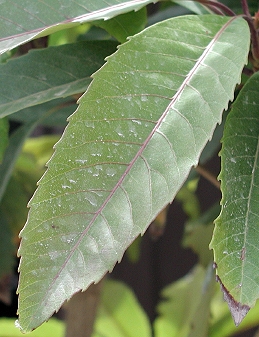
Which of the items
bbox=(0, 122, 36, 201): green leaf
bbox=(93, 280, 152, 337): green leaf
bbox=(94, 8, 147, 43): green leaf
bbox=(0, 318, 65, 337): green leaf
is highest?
bbox=(94, 8, 147, 43): green leaf

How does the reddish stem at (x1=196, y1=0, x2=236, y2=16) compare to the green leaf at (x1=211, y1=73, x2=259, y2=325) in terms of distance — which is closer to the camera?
the green leaf at (x1=211, y1=73, x2=259, y2=325)

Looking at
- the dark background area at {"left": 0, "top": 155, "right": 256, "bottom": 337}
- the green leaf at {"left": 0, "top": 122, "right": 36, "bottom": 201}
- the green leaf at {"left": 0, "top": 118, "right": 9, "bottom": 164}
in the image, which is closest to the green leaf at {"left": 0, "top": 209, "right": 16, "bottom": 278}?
the green leaf at {"left": 0, "top": 122, "right": 36, "bottom": 201}

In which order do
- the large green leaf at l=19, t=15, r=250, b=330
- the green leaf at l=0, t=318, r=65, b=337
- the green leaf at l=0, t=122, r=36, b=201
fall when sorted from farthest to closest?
1. the green leaf at l=0, t=318, r=65, b=337
2. the green leaf at l=0, t=122, r=36, b=201
3. the large green leaf at l=19, t=15, r=250, b=330

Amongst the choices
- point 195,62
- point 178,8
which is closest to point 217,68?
point 195,62

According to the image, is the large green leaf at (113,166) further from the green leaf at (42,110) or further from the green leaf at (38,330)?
the green leaf at (38,330)

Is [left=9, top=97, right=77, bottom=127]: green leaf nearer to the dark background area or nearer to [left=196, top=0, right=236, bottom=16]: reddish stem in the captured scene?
[left=196, top=0, right=236, bottom=16]: reddish stem

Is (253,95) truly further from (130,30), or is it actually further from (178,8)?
(178,8)

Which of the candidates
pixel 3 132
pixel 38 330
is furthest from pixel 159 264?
pixel 3 132
